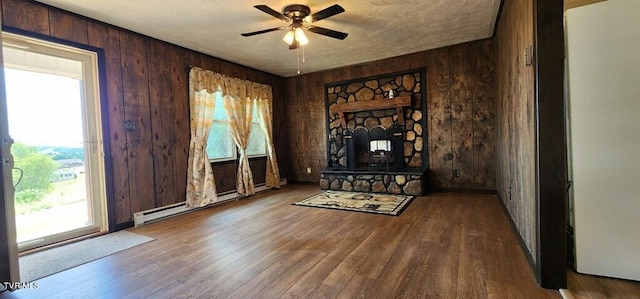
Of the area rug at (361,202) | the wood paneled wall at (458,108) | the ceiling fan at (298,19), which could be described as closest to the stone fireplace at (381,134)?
the wood paneled wall at (458,108)

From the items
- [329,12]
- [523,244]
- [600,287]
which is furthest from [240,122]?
[600,287]

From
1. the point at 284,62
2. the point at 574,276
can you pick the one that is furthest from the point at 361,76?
the point at 574,276

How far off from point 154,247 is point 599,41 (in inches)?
150

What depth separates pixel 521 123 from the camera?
85.1 inches

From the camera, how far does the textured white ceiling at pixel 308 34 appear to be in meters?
2.77

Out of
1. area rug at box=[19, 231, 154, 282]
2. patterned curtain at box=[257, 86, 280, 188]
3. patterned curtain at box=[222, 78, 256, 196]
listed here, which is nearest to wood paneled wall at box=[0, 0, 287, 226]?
area rug at box=[19, 231, 154, 282]

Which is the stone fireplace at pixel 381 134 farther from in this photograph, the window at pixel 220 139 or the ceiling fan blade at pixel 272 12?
the ceiling fan blade at pixel 272 12

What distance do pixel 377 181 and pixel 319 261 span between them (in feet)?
8.67

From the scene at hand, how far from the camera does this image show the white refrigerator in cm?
166

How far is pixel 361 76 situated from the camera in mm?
5160

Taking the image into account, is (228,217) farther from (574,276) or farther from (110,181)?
(574,276)

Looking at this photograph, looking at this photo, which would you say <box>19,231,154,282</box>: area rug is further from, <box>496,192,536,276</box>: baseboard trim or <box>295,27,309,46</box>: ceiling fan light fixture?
<box>496,192,536,276</box>: baseboard trim

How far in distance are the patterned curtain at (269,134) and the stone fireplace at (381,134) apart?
1.05 metres

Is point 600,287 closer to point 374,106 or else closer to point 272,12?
point 272,12
